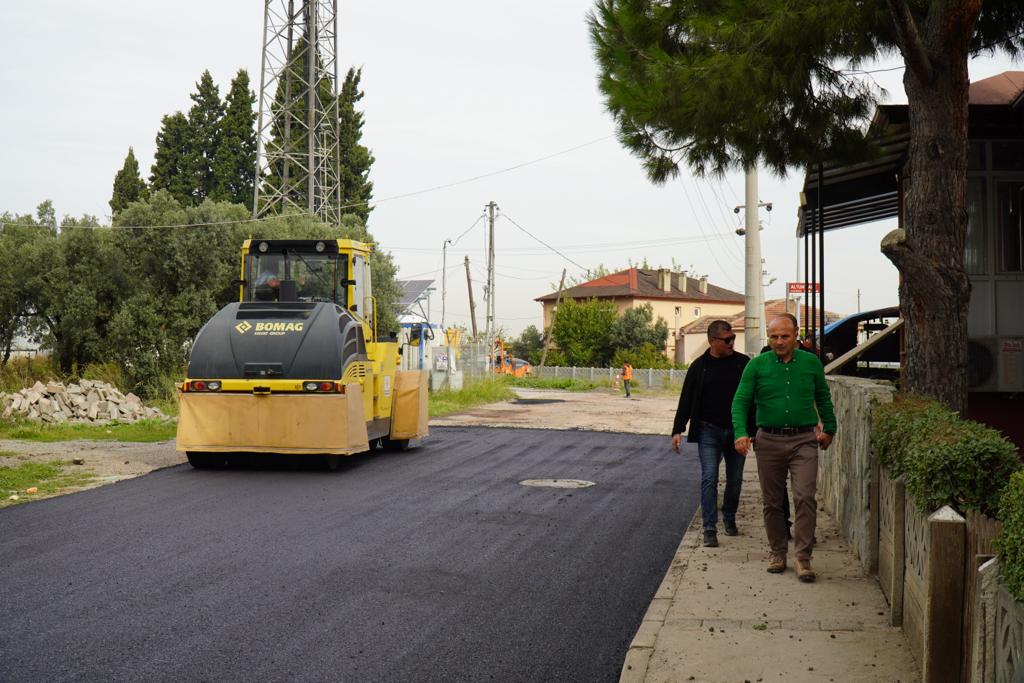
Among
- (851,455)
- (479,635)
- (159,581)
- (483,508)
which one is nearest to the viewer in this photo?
(479,635)

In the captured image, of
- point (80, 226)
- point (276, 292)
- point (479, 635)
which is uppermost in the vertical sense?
point (80, 226)

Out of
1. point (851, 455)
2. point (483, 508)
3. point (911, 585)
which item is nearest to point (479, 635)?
point (911, 585)

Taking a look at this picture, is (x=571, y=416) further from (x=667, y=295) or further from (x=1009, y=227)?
(x=667, y=295)

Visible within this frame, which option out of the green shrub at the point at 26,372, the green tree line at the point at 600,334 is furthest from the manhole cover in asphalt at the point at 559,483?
the green tree line at the point at 600,334

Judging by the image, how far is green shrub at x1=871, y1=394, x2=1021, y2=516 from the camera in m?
4.82

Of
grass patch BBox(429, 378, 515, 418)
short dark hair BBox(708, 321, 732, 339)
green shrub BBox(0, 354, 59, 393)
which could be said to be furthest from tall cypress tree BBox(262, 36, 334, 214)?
short dark hair BBox(708, 321, 732, 339)

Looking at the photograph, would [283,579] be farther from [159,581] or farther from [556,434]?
[556,434]

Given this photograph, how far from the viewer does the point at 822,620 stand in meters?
6.57

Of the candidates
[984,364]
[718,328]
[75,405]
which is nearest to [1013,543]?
[718,328]

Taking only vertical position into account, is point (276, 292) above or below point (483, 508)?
above

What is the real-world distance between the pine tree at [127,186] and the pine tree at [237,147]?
412 centimetres

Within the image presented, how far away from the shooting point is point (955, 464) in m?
4.95

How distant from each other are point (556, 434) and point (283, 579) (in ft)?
46.7

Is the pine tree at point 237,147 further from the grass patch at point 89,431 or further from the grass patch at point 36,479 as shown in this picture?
the grass patch at point 36,479
